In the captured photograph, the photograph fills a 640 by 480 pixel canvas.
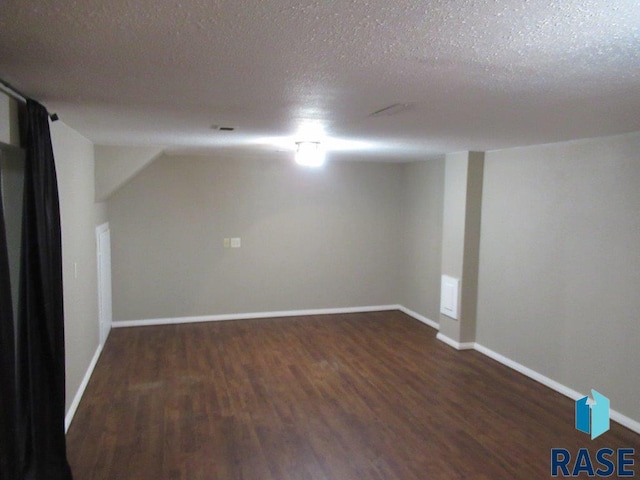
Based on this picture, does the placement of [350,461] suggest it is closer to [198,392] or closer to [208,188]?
[198,392]

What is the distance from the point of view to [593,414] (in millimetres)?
3516

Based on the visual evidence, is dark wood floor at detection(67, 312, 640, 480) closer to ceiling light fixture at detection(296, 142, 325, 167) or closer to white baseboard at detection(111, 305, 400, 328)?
white baseboard at detection(111, 305, 400, 328)

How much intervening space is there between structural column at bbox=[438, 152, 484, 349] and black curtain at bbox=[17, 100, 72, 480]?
3.87 m

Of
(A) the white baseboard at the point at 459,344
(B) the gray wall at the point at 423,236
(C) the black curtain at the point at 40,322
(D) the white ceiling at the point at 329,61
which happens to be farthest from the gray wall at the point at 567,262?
(C) the black curtain at the point at 40,322

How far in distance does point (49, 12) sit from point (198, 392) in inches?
133

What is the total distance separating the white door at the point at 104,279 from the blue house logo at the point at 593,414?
456cm

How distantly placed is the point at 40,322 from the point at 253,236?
388 cm

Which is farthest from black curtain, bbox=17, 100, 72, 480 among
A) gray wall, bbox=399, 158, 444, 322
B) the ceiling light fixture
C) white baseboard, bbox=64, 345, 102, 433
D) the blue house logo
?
gray wall, bbox=399, 158, 444, 322

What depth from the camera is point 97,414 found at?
139 inches

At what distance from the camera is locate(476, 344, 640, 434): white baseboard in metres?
3.39

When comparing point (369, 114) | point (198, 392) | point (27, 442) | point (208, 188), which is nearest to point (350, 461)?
point (198, 392)

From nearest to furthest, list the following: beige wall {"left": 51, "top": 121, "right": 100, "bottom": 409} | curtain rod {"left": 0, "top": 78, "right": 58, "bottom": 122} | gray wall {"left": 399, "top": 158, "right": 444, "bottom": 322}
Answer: curtain rod {"left": 0, "top": 78, "right": 58, "bottom": 122}, beige wall {"left": 51, "top": 121, "right": 100, "bottom": 409}, gray wall {"left": 399, "top": 158, "right": 444, "bottom": 322}

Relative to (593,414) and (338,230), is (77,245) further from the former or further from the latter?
(593,414)

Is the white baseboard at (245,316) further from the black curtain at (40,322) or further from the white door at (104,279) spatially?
the black curtain at (40,322)
